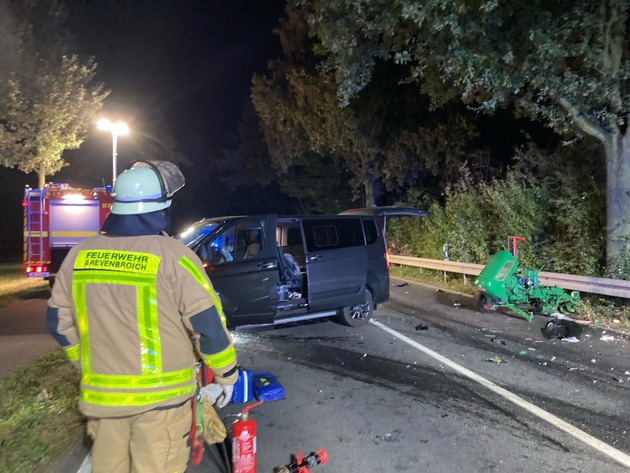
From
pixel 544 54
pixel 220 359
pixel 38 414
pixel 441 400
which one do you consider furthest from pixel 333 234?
pixel 220 359

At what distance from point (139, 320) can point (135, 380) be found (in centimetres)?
29

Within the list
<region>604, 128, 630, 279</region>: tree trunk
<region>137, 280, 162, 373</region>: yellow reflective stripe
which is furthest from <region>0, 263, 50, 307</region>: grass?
<region>604, 128, 630, 279</region>: tree trunk

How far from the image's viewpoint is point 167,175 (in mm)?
2820

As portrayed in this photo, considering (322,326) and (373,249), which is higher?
(373,249)

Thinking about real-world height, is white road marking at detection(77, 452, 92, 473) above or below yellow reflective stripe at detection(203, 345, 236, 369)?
below

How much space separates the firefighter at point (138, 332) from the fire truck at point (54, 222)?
1128 cm

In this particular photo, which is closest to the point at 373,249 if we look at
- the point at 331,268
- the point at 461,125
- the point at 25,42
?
the point at 331,268

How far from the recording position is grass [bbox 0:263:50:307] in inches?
492

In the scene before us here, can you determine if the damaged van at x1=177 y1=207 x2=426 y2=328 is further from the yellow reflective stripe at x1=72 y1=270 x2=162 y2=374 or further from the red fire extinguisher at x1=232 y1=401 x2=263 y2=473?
the yellow reflective stripe at x1=72 y1=270 x2=162 y2=374

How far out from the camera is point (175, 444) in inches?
97.0

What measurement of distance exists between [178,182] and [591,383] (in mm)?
5180

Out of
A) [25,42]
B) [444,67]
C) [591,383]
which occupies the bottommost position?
[591,383]

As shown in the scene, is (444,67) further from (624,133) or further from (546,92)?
(624,133)

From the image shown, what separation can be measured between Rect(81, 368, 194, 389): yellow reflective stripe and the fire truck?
37.2 ft
